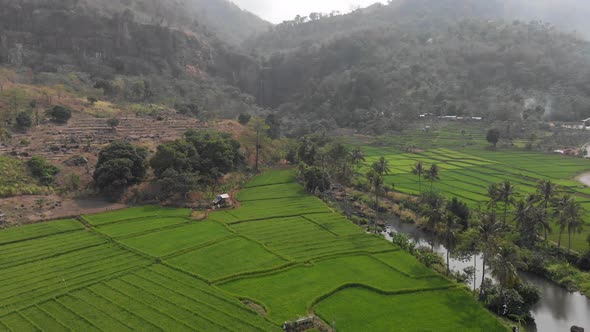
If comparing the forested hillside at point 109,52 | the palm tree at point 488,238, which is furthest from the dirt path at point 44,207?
the forested hillside at point 109,52

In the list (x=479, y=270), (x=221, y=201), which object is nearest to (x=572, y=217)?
(x=479, y=270)

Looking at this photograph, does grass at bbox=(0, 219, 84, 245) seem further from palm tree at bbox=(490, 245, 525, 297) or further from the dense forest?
the dense forest

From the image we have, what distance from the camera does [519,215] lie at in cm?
5369

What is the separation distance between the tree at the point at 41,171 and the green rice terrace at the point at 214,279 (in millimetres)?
13737

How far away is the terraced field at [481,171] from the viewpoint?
246ft

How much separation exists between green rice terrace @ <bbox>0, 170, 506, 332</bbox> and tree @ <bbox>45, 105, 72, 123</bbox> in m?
42.0

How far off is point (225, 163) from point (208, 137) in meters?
9.24

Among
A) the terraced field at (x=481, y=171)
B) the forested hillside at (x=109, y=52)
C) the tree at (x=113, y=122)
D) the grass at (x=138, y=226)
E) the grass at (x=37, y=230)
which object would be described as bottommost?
the terraced field at (x=481, y=171)

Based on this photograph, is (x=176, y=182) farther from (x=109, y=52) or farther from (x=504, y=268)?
(x=109, y=52)

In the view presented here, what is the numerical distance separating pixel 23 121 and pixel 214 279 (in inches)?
2416

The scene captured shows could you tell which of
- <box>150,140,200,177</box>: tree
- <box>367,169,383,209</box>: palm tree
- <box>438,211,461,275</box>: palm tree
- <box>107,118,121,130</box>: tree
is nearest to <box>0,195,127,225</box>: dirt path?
<box>150,140,200,177</box>: tree

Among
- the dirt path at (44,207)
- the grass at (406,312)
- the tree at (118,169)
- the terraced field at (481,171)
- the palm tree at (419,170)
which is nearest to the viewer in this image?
the grass at (406,312)

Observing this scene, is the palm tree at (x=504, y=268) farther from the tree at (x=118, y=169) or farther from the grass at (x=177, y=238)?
the tree at (x=118, y=169)

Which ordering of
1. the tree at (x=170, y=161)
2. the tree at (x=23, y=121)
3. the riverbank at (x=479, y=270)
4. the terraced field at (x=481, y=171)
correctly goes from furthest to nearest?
1. the tree at (x=23, y=121)
2. the terraced field at (x=481, y=171)
3. the tree at (x=170, y=161)
4. the riverbank at (x=479, y=270)
